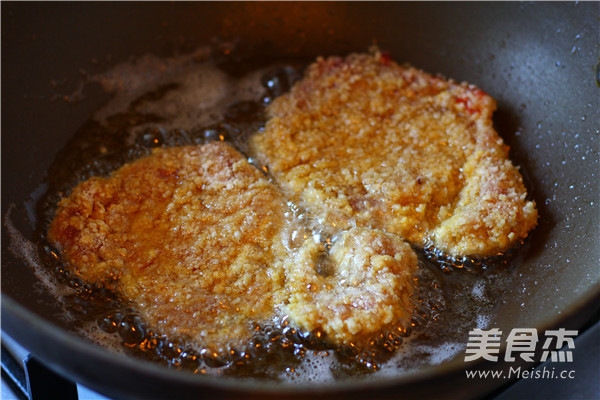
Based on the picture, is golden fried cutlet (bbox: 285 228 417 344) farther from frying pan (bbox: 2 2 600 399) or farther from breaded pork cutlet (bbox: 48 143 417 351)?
frying pan (bbox: 2 2 600 399)

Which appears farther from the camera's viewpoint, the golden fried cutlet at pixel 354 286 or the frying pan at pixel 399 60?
the golden fried cutlet at pixel 354 286

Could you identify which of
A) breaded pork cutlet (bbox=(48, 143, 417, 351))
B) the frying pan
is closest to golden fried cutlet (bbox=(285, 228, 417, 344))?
breaded pork cutlet (bbox=(48, 143, 417, 351))

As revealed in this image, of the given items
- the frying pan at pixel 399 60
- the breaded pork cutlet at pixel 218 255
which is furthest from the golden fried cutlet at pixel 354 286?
the frying pan at pixel 399 60

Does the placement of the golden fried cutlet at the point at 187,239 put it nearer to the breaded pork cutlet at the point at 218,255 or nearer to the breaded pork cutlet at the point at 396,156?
the breaded pork cutlet at the point at 218,255

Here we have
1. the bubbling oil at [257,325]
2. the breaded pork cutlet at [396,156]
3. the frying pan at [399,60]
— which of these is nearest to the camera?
the frying pan at [399,60]

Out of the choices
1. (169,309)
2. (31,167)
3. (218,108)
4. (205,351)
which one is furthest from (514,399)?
(31,167)

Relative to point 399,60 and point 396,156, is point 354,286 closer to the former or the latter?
point 396,156
